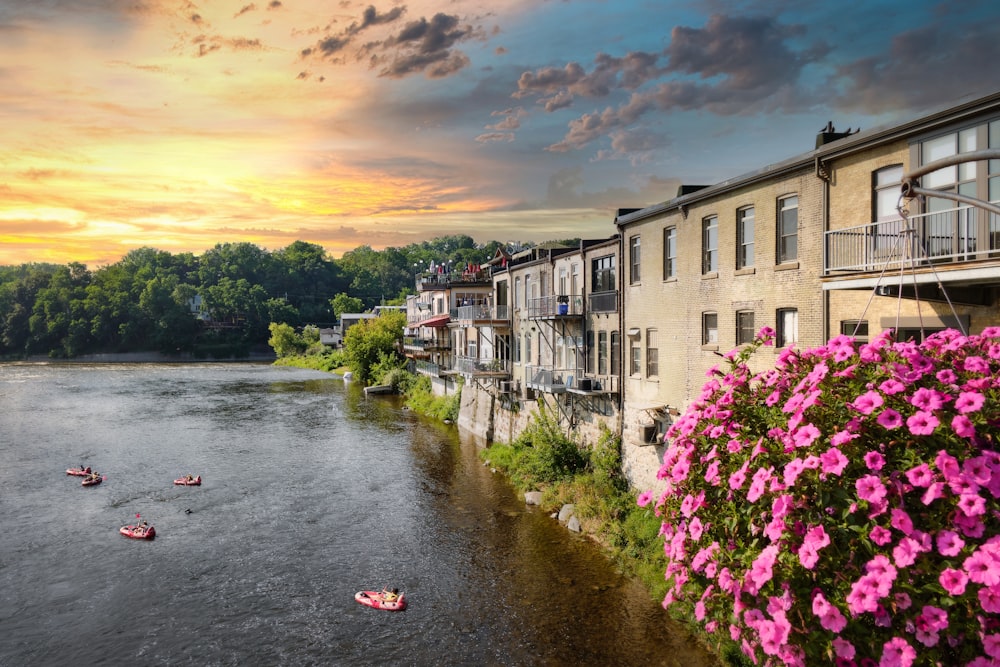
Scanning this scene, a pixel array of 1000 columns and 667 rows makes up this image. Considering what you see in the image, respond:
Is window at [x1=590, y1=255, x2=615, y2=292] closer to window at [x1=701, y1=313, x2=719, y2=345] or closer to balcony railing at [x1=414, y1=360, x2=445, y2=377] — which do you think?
window at [x1=701, y1=313, x2=719, y2=345]

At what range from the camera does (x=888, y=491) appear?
565 centimetres

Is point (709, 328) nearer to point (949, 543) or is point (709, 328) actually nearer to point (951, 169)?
point (951, 169)

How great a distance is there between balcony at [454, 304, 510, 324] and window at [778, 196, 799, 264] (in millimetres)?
23056

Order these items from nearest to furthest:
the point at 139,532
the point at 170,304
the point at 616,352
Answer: the point at 139,532
the point at 616,352
the point at 170,304

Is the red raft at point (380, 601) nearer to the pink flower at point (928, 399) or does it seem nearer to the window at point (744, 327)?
the window at point (744, 327)

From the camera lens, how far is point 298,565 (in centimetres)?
2430

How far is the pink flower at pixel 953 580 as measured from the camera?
5141mm

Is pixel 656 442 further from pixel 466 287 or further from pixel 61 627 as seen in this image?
pixel 466 287

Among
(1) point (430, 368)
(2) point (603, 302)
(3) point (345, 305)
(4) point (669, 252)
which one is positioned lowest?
(1) point (430, 368)

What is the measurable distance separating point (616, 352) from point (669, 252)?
5.26m

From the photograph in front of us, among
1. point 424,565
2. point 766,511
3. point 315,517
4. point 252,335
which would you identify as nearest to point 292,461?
point 315,517

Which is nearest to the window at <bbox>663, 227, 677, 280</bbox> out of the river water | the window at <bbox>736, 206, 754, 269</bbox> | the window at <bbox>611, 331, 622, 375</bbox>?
the window at <bbox>736, 206, 754, 269</bbox>

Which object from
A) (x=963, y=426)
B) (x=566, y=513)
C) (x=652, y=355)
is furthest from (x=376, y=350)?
(x=963, y=426)

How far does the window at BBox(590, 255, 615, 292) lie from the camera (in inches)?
1177
